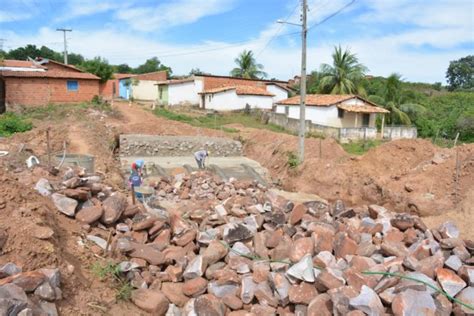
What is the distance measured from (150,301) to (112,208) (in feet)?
5.75

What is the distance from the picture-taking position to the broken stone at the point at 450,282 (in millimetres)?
4663

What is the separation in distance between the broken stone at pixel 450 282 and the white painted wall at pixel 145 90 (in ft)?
129

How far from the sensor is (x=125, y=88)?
43.0 m

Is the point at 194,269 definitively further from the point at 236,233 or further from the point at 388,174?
the point at 388,174

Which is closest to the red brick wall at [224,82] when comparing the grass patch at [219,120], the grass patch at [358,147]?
the grass patch at [219,120]

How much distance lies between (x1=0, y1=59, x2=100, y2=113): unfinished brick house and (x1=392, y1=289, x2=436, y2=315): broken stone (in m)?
23.3

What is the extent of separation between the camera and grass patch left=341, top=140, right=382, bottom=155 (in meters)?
18.7

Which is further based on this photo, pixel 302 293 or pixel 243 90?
pixel 243 90

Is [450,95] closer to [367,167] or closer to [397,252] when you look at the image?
[367,167]

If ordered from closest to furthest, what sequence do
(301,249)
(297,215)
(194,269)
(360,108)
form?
(194,269) < (301,249) < (297,215) < (360,108)

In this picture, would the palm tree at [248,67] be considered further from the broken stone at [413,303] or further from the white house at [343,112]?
the broken stone at [413,303]

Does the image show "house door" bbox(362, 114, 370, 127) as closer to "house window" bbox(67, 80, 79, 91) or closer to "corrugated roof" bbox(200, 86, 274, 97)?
"corrugated roof" bbox(200, 86, 274, 97)

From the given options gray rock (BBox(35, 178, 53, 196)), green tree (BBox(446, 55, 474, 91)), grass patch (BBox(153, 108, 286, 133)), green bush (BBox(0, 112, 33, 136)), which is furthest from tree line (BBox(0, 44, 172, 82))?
green tree (BBox(446, 55, 474, 91))

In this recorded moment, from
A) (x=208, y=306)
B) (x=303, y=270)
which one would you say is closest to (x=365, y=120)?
(x=303, y=270)
